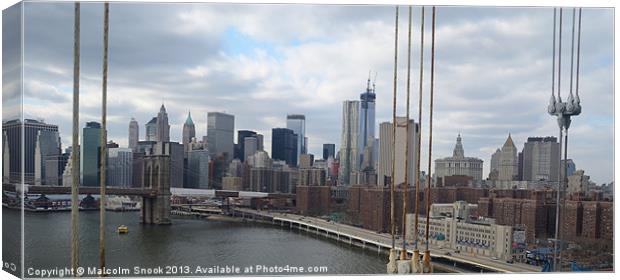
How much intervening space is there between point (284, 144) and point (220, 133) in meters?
0.48

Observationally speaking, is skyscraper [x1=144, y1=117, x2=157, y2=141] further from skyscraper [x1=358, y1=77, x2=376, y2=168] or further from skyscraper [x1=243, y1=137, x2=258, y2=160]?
skyscraper [x1=358, y1=77, x2=376, y2=168]

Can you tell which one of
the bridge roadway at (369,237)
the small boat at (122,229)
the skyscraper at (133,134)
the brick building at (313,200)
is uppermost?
the skyscraper at (133,134)

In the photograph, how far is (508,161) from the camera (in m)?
5.08

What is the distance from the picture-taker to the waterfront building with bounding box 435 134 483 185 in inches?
196

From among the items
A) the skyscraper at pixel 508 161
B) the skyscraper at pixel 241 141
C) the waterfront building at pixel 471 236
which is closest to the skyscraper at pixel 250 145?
the skyscraper at pixel 241 141

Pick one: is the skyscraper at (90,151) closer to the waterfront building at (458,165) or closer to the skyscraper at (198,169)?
the skyscraper at (198,169)

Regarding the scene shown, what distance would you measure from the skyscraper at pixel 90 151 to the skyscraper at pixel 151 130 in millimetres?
427

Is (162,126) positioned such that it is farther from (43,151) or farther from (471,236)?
(471,236)

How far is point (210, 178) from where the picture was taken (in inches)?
218

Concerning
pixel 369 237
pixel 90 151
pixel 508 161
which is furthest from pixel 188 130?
pixel 508 161

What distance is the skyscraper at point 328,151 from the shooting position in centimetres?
511

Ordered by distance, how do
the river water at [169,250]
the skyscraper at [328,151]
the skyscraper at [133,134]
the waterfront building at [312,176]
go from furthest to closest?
1. the waterfront building at [312,176]
2. the skyscraper at [328,151]
3. the skyscraper at [133,134]
4. the river water at [169,250]

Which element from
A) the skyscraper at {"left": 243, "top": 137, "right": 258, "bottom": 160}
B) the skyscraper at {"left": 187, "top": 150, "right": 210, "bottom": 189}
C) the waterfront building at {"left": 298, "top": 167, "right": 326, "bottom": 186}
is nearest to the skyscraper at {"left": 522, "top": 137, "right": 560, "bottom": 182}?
the waterfront building at {"left": 298, "top": 167, "right": 326, "bottom": 186}

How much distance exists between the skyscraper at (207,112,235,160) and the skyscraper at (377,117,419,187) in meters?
1.12
